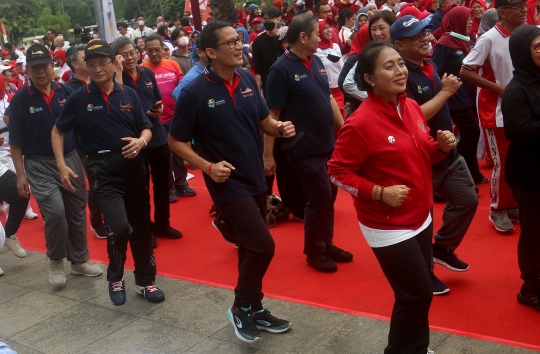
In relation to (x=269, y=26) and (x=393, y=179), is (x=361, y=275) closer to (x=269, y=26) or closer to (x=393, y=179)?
(x=393, y=179)

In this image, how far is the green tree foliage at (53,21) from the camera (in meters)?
48.0

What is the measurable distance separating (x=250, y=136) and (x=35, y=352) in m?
2.21

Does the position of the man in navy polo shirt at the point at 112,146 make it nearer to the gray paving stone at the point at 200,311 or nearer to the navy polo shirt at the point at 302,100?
the gray paving stone at the point at 200,311

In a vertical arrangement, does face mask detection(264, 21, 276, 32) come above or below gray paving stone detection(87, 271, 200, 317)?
above

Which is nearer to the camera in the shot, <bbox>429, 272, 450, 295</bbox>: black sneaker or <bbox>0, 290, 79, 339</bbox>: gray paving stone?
<bbox>429, 272, 450, 295</bbox>: black sneaker

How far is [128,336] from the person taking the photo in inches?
200

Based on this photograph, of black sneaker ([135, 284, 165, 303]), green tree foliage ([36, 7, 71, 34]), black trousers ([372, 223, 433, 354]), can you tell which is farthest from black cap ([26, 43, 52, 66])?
green tree foliage ([36, 7, 71, 34])

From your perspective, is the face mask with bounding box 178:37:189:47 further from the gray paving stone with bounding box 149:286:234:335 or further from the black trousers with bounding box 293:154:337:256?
the gray paving stone with bounding box 149:286:234:335

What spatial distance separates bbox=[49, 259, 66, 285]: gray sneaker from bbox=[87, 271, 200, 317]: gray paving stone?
380mm

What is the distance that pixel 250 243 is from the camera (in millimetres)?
4598

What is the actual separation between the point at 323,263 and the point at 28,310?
2539 mm

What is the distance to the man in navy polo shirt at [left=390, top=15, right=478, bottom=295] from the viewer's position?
493 centimetres

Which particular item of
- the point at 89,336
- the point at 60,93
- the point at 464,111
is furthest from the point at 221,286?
the point at 464,111

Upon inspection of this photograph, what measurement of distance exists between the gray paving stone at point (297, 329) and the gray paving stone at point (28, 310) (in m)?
1.53
